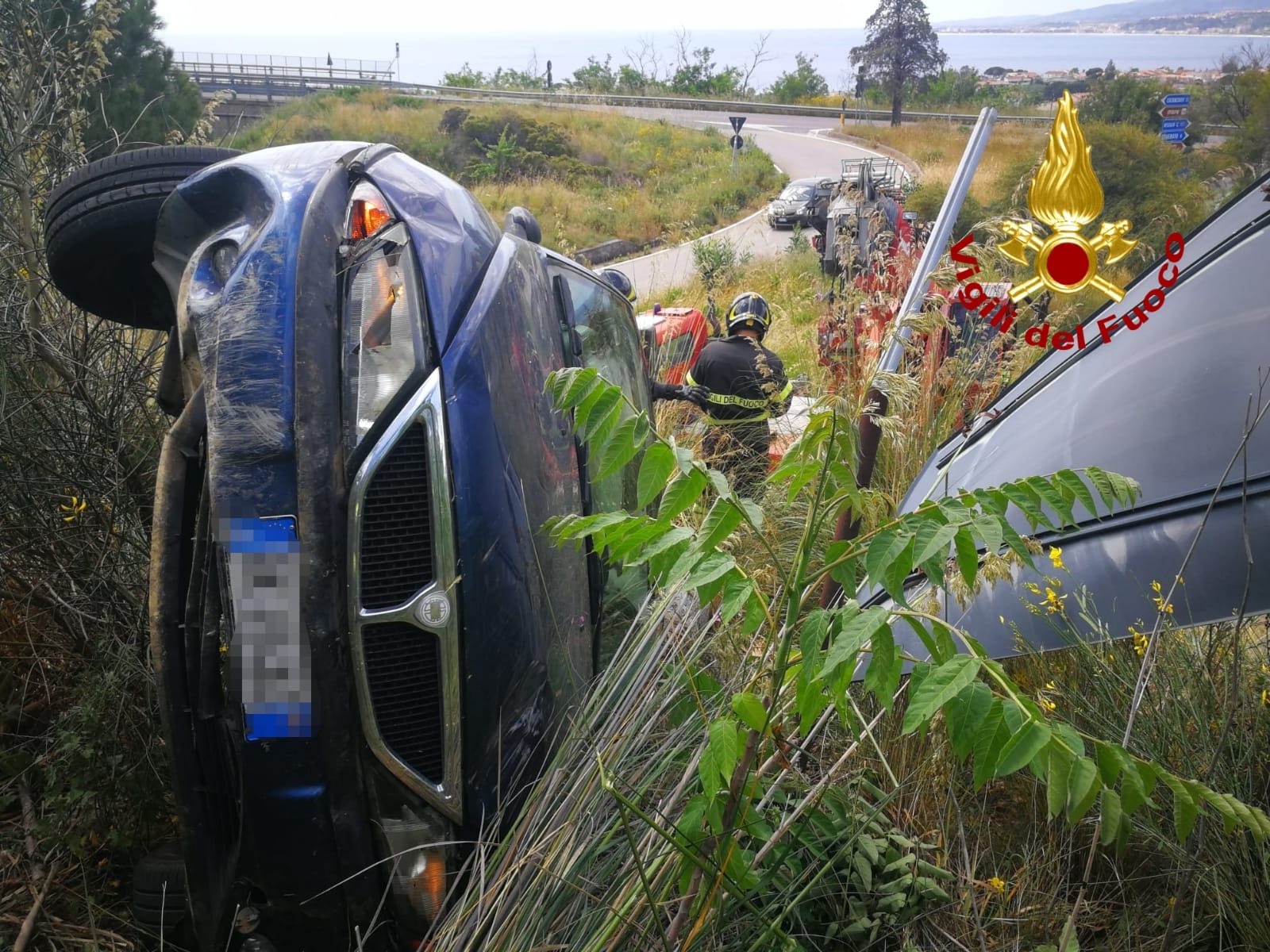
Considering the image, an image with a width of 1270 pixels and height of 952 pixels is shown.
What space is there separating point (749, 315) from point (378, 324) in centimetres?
457

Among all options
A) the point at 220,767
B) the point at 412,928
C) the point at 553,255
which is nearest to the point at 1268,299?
the point at 553,255

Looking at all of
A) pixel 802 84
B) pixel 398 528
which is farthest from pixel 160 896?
pixel 802 84

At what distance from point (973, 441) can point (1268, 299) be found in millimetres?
1317

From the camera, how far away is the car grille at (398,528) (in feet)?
7.61

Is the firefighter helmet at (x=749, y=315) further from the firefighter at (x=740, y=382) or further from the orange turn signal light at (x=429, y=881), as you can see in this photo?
the orange turn signal light at (x=429, y=881)

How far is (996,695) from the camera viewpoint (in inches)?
65.2

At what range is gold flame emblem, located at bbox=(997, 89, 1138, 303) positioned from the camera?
3.87 m

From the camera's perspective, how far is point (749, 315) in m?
6.78

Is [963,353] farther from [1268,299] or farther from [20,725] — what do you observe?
[20,725]

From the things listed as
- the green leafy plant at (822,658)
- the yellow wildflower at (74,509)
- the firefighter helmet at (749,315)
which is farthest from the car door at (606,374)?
the firefighter helmet at (749,315)

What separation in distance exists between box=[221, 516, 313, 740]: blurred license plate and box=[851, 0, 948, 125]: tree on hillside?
62.6 ft

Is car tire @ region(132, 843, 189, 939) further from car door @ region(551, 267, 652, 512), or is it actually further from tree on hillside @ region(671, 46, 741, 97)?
tree on hillside @ region(671, 46, 741, 97)

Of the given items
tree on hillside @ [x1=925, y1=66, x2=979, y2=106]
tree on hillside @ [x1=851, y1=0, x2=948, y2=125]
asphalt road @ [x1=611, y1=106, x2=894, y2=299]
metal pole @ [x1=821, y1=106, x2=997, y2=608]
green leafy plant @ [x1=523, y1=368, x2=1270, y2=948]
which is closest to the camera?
green leafy plant @ [x1=523, y1=368, x2=1270, y2=948]

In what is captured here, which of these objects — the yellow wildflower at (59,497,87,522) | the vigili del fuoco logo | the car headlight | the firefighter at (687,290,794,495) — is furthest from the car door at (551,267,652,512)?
the yellow wildflower at (59,497,87,522)
